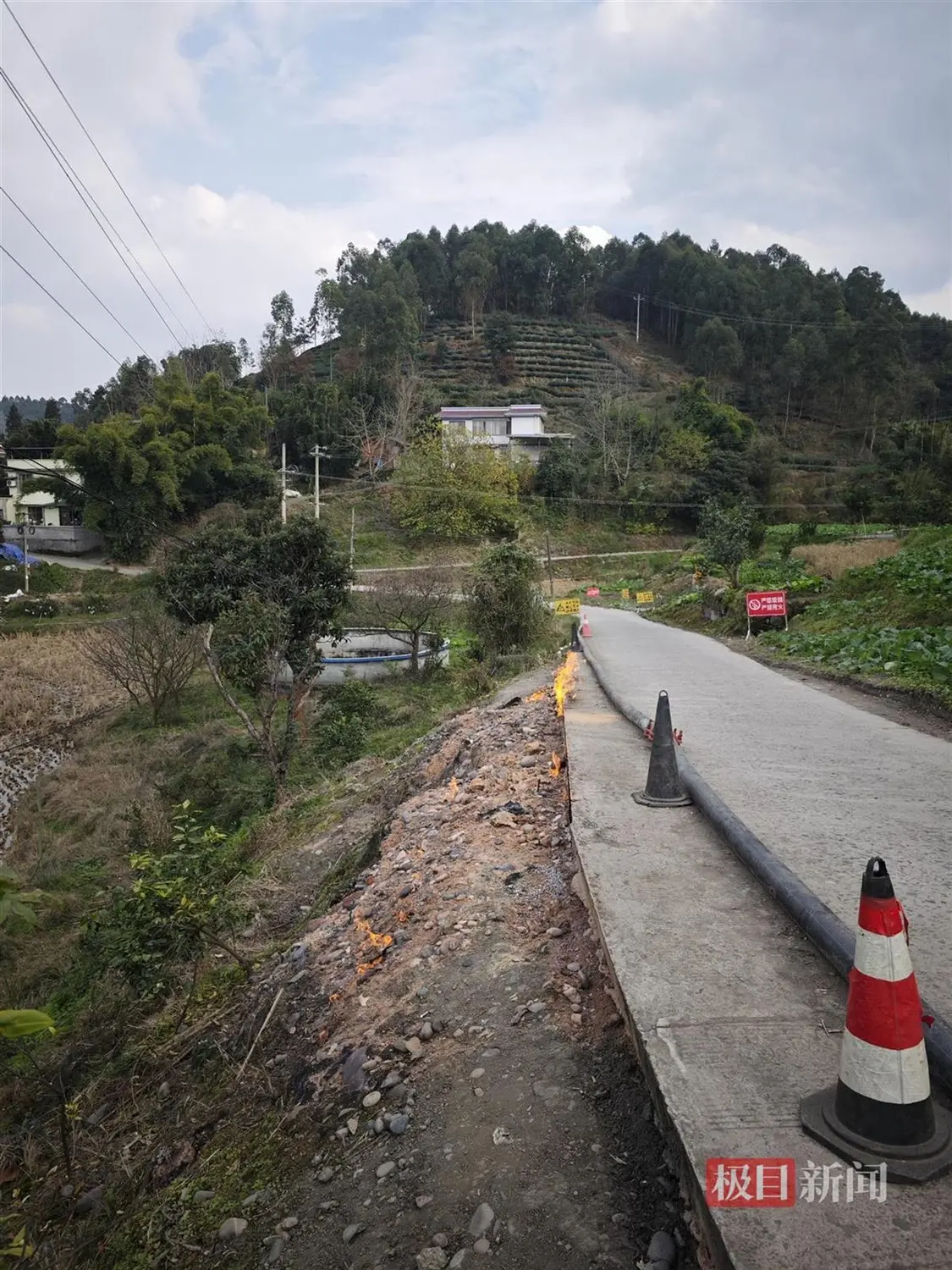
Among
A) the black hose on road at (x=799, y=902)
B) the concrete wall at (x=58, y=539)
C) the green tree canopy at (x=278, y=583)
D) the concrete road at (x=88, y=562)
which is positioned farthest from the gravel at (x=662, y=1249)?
the concrete wall at (x=58, y=539)

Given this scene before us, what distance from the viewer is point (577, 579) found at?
155 ft

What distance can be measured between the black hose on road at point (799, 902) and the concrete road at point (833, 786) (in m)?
0.22

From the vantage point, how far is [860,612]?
14531 millimetres

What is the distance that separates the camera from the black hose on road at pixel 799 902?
2.21 meters

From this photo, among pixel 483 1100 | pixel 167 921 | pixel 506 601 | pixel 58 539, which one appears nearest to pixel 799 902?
pixel 483 1100

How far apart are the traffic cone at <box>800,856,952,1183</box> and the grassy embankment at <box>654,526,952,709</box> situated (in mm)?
7352

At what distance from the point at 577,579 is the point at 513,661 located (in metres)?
29.9

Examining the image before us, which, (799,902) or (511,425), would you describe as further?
(511,425)

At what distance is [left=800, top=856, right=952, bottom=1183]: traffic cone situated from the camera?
1.89m

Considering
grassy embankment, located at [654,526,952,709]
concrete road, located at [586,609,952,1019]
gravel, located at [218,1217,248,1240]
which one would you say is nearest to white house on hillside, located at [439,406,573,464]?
grassy embankment, located at [654,526,952,709]

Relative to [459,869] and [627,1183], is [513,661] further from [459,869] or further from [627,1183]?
[627,1183]

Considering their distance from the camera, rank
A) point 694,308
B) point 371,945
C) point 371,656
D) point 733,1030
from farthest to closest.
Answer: point 694,308 → point 371,656 → point 371,945 → point 733,1030

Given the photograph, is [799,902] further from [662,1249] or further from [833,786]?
[833,786]

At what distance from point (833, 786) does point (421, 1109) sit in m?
3.94
